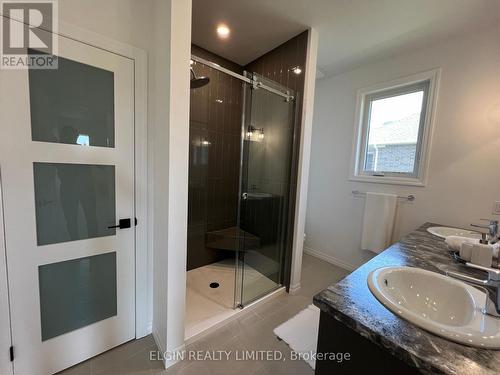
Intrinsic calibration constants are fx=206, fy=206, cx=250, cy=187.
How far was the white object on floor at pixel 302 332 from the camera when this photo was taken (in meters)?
1.57

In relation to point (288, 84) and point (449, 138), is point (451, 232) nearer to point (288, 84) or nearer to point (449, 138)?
point (449, 138)

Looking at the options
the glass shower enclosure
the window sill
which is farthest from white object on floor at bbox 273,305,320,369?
the window sill

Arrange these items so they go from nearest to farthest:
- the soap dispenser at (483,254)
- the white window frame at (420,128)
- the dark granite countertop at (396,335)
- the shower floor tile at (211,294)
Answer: the dark granite countertop at (396,335) < the soap dispenser at (483,254) < the shower floor tile at (211,294) < the white window frame at (420,128)

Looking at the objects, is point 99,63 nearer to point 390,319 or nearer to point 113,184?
point 113,184

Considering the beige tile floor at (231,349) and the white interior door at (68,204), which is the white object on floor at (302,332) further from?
the white interior door at (68,204)

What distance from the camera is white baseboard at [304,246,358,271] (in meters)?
2.85

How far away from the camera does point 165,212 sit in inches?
52.6

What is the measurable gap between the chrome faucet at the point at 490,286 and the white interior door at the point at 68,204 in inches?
→ 75.3

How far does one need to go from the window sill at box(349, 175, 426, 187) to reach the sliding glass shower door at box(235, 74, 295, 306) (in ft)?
3.58

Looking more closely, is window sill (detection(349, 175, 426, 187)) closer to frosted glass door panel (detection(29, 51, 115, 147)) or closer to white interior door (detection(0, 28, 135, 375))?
white interior door (detection(0, 28, 135, 375))

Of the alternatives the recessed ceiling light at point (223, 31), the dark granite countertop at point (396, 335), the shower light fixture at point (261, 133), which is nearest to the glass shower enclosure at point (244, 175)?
the shower light fixture at point (261, 133)

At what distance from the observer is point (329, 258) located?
3053 mm

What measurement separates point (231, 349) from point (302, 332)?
23.7 inches

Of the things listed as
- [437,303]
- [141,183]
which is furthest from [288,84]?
[437,303]
